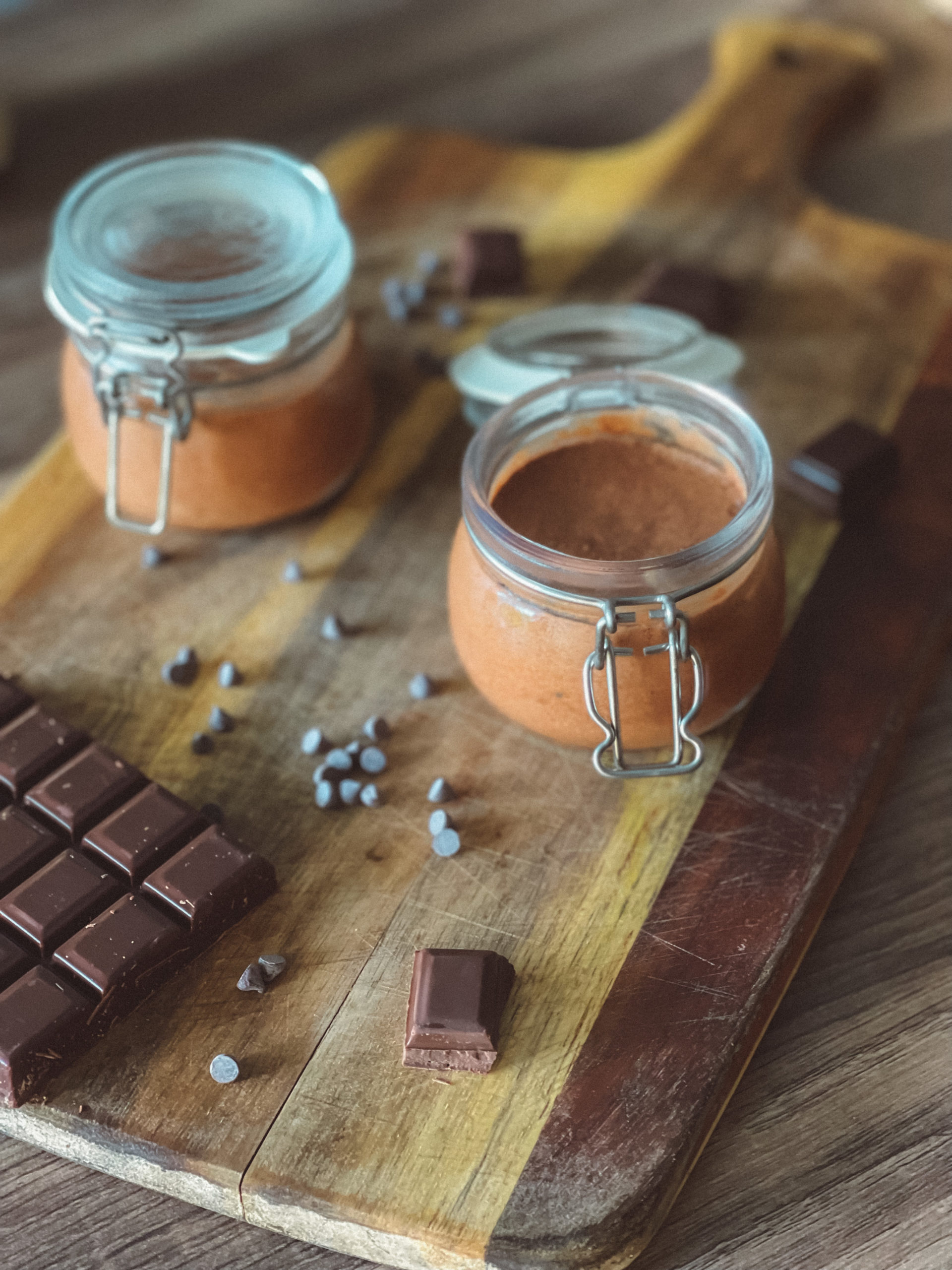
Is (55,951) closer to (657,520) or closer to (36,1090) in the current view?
(36,1090)

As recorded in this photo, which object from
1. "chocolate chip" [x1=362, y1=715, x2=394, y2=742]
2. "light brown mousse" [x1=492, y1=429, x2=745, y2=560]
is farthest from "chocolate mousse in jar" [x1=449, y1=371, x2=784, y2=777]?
"chocolate chip" [x1=362, y1=715, x2=394, y2=742]

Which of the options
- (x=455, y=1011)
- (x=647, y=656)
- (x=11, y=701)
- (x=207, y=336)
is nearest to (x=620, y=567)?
(x=647, y=656)

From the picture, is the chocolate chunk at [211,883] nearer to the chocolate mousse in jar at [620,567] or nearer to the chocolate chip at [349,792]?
the chocolate chip at [349,792]

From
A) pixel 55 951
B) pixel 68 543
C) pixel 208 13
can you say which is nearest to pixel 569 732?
pixel 55 951

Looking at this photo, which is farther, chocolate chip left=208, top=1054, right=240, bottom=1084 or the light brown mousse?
the light brown mousse

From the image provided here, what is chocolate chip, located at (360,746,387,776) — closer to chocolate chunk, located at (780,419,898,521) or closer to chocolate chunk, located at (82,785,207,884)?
chocolate chunk, located at (82,785,207,884)
